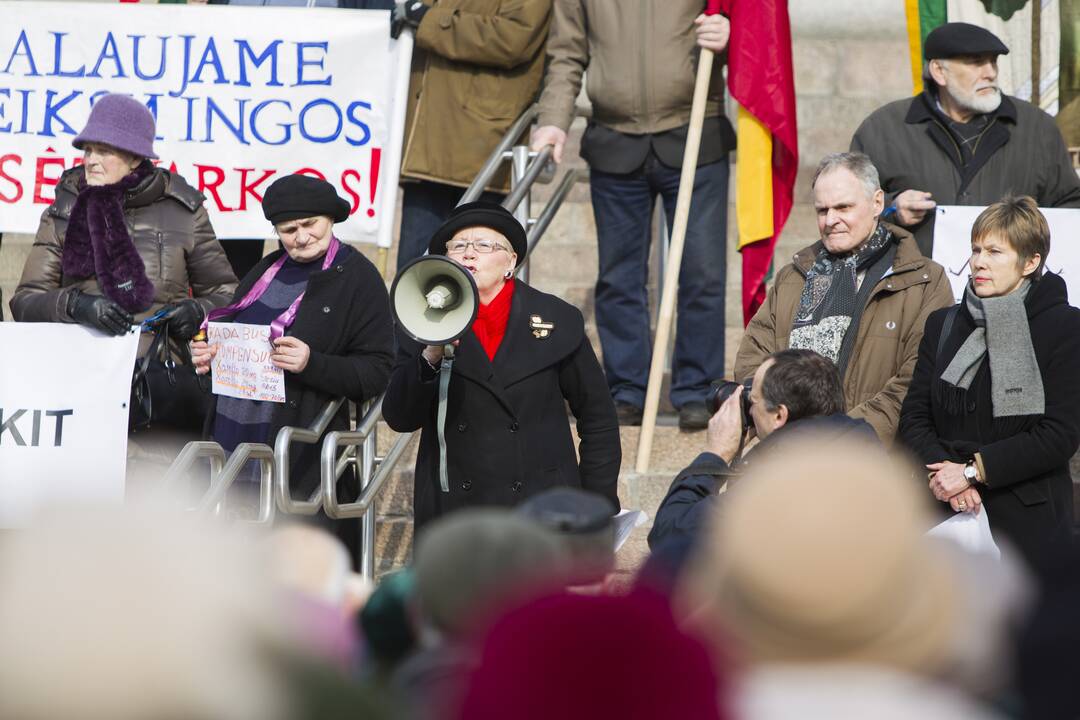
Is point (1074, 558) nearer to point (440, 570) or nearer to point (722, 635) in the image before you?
point (722, 635)

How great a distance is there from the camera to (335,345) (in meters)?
5.58

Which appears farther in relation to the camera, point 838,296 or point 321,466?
point 838,296

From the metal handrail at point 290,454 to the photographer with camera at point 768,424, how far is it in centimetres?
157

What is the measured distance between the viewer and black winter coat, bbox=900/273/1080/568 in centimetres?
493

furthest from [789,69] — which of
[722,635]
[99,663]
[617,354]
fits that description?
[99,663]

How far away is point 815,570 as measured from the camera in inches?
65.6

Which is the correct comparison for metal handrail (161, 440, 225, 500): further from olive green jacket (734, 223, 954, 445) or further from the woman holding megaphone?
olive green jacket (734, 223, 954, 445)

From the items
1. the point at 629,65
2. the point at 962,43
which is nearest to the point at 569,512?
the point at 962,43

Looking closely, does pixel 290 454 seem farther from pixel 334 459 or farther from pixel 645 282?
pixel 645 282

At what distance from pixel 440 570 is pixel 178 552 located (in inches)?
22.0

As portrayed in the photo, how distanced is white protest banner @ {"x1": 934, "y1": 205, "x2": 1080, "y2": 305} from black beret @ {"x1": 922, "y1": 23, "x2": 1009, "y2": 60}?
58 cm

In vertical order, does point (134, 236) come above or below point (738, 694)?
above

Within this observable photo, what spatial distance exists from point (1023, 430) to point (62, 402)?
3.25 metres

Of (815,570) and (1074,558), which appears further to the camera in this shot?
(1074,558)
